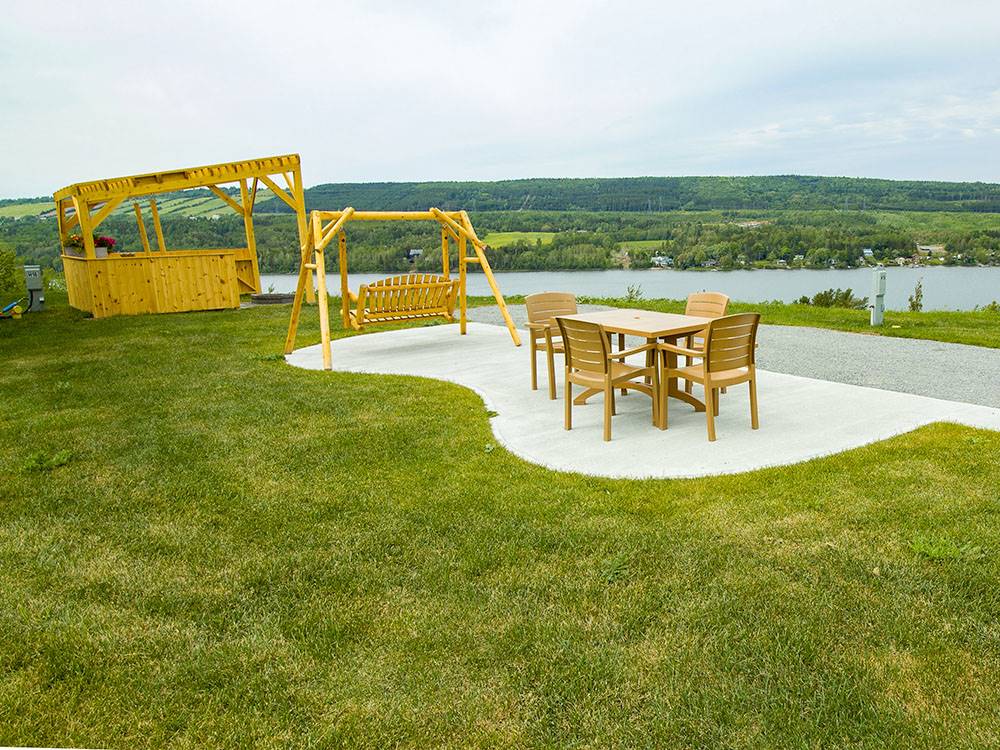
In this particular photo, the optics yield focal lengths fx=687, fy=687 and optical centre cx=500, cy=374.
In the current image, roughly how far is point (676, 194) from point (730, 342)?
1953 inches

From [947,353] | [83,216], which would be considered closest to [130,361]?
[83,216]

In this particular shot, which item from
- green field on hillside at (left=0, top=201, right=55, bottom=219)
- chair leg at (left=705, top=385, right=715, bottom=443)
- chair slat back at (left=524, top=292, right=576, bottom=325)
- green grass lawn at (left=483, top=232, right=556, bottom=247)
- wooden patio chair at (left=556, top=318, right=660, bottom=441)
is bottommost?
Result: chair leg at (left=705, top=385, right=715, bottom=443)

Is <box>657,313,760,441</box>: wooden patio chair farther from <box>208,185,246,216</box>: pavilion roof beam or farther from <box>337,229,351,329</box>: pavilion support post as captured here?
<box>208,185,246,216</box>: pavilion roof beam

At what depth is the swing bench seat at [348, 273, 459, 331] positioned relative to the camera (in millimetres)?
8859

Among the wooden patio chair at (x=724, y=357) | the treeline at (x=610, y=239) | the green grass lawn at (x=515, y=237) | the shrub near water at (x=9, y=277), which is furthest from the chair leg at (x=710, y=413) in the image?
the green grass lawn at (x=515, y=237)

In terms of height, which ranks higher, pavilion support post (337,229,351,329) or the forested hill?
the forested hill

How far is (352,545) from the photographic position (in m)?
3.46

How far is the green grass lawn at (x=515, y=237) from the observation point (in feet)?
100

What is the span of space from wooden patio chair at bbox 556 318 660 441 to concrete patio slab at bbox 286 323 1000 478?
251 mm

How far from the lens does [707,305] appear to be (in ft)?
21.4

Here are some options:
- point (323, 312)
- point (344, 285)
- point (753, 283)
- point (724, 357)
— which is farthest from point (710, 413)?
point (753, 283)

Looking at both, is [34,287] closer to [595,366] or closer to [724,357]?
[595,366]

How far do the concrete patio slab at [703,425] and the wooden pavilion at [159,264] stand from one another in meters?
8.93

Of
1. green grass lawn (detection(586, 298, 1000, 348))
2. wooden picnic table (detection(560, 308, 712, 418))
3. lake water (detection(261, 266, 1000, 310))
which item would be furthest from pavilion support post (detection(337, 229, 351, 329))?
green grass lawn (detection(586, 298, 1000, 348))
